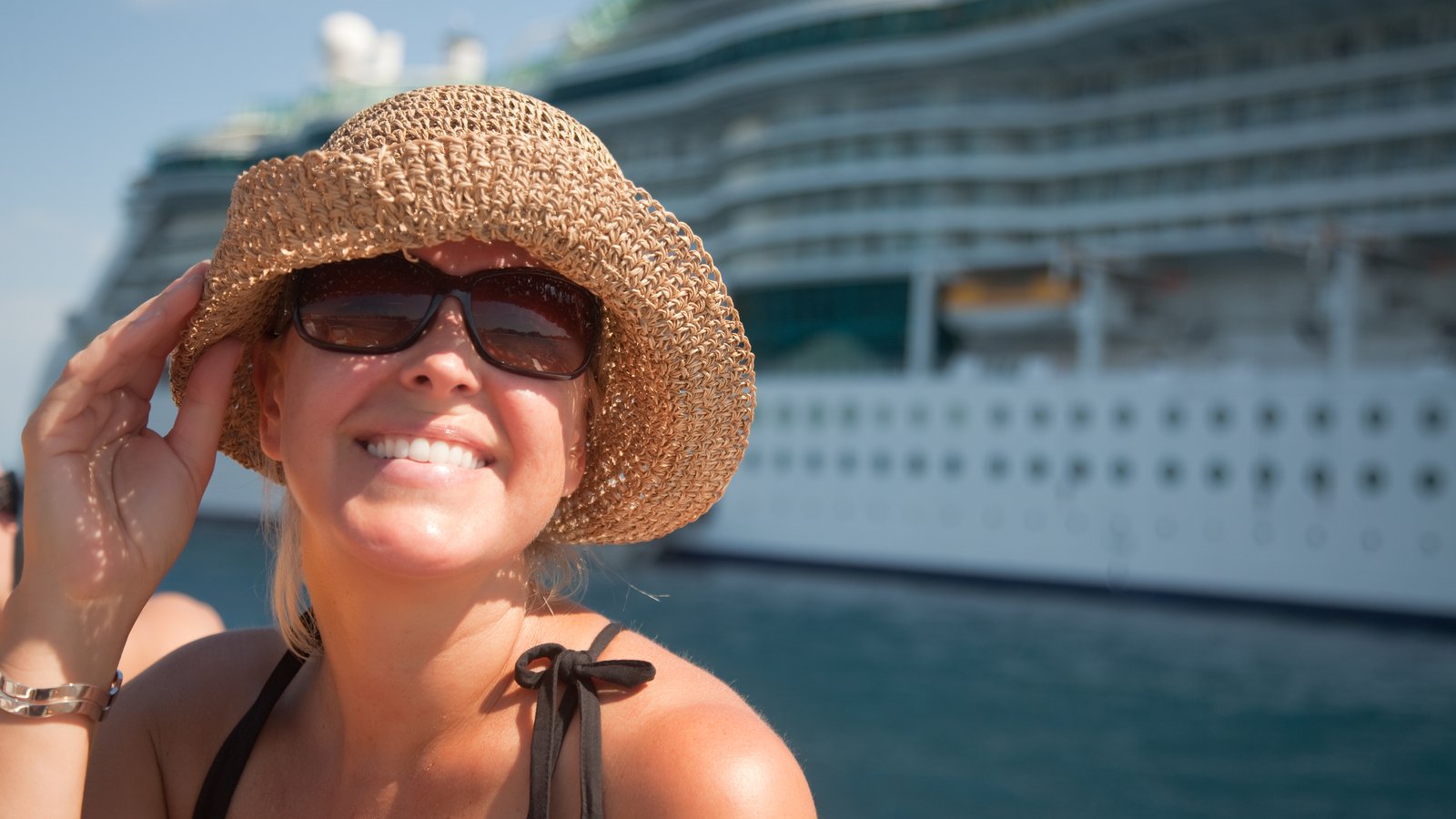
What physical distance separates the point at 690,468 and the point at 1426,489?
16308 millimetres

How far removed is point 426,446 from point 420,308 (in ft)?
0.44

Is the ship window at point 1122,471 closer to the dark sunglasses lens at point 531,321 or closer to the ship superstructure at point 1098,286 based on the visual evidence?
the ship superstructure at point 1098,286

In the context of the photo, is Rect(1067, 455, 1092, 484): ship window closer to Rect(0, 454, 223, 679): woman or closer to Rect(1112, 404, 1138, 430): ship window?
Rect(1112, 404, 1138, 430): ship window

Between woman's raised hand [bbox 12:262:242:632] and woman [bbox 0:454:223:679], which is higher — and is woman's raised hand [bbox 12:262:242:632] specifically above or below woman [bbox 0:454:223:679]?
above

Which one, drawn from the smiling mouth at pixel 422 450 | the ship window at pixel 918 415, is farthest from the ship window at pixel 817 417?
the smiling mouth at pixel 422 450

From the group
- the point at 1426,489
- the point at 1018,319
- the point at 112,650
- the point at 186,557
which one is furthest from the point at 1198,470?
the point at 112,650

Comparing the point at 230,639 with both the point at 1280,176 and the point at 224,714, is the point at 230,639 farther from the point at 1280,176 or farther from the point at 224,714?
the point at 1280,176

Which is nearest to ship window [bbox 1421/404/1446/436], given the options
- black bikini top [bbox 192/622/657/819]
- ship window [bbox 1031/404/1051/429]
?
ship window [bbox 1031/404/1051/429]

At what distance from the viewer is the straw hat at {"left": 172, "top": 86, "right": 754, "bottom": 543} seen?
3.85 ft

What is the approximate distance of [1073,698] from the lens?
425 inches

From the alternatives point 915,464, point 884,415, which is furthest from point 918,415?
point 915,464

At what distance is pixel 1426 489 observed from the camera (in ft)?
50.6

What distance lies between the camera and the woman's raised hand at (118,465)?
1226 mm

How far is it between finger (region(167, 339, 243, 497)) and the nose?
0.27 metres
